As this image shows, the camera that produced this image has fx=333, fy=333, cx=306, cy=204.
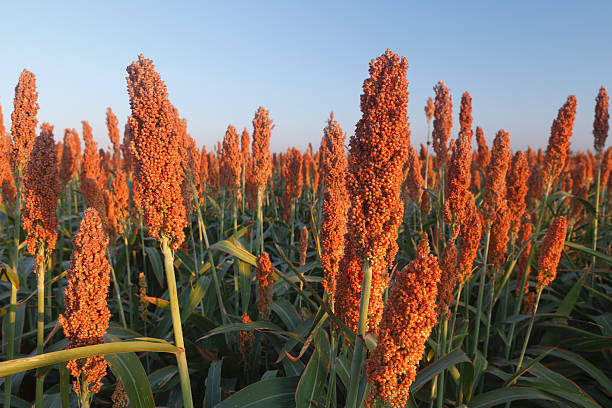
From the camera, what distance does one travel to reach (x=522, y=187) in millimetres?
3492

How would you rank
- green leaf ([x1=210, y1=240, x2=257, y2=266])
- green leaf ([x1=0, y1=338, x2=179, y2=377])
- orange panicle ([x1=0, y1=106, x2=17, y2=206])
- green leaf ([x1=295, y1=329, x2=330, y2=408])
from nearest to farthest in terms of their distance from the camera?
green leaf ([x1=0, y1=338, x2=179, y2=377]), green leaf ([x1=295, y1=329, x2=330, y2=408]), green leaf ([x1=210, y1=240, x2=257, y2=266]), orange panicle ([x1=0, y1=106, x2=17, y2=206])

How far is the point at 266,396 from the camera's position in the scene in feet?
6.77

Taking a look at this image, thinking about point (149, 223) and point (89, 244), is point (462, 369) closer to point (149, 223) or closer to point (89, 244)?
point (149, 223)

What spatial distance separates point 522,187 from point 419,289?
3.03 metres

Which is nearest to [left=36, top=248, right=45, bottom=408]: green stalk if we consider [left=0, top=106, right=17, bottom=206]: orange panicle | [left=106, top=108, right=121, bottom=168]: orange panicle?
[left=0, top=106, right=17, bottom=206]: orange panicle

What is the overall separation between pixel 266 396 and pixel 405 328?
1.31 m

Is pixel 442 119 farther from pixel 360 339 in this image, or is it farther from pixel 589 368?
pixel 360 339

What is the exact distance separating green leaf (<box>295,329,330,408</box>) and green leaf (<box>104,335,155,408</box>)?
2.38 ft

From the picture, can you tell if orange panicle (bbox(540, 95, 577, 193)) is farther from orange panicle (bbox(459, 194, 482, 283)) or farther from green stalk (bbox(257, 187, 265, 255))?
green stalk (bbox(257, 187, 265, 255))

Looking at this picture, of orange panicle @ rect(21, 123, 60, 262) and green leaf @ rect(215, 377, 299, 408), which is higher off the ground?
orange panicle @ rect(21, 123, 60, 262)

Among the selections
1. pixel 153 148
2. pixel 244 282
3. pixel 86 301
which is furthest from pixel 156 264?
pixel 153 148

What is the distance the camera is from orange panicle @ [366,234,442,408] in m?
1.17

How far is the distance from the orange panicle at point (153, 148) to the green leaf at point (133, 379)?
634mm

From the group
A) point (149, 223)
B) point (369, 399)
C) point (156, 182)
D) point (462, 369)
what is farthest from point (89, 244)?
point (462, 369)
